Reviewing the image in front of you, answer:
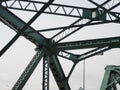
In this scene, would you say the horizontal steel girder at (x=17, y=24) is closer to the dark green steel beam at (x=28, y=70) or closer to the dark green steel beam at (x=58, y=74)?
the dark green steel beam at (x=28, y=70)

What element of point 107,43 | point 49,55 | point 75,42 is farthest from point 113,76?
point 49,55

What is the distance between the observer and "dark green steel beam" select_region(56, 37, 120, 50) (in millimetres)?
38219

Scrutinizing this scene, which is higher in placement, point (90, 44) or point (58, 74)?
point (90, 44)

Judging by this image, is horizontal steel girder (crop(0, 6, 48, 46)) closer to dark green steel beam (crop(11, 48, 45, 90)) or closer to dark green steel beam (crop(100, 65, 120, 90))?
dark green steel beam (crop(11, 48, 45, 90))

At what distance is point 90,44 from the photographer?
3897cm

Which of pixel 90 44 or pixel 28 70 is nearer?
pixel 90 44

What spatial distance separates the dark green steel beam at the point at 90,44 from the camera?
38219 mm

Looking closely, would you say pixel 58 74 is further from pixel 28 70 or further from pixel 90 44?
pixel 90 44

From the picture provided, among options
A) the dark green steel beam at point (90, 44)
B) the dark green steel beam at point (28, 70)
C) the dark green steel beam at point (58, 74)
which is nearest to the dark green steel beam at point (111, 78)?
the dark green steel beam at point (90, 44)

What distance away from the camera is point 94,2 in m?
33.6

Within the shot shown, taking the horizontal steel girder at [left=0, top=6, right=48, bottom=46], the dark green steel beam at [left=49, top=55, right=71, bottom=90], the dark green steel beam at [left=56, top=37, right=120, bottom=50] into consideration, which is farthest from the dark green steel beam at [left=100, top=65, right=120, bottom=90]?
the dark green steel beam at [left=49, top=55, right=71, bottom=90]

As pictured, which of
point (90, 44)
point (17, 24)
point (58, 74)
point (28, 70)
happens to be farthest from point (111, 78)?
point (17, 24)

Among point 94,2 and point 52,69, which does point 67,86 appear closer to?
point 52,69

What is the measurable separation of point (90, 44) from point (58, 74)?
625 cm
